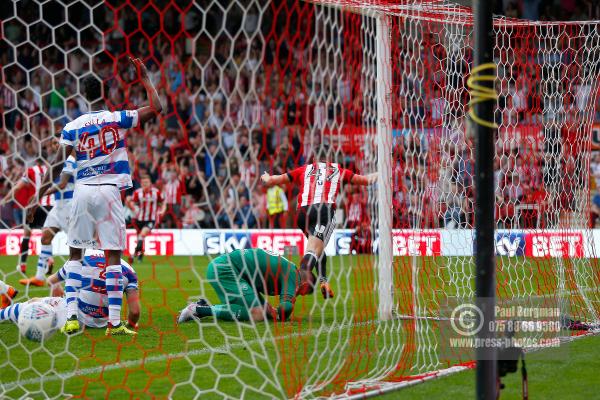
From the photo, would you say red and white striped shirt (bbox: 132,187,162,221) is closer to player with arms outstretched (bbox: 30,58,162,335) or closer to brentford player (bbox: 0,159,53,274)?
brentford player (bbox: 0,159,53,274)

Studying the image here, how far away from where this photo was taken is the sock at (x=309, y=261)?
8524 mm

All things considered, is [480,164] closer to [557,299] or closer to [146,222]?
[557,299]

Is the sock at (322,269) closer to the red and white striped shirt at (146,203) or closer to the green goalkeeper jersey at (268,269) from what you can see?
the green goalkeeper jersey at (268,269)

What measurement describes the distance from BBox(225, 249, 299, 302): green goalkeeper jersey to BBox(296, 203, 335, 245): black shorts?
0.66m

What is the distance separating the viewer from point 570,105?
31.7 ft

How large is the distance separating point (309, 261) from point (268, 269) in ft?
2.74

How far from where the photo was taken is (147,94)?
659 centimetres

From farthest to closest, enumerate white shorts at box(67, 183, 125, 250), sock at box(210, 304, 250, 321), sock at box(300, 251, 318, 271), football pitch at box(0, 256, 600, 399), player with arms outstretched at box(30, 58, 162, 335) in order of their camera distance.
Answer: sock at box(300, 251, 318, 271)
sock at box(210, 304, 250, 321)
white shorts at box(67, 183, 125, 250)
player with arms outstretched at box(30, 58, 162, 335)
football pitch at box(0, 256, 600, 399)

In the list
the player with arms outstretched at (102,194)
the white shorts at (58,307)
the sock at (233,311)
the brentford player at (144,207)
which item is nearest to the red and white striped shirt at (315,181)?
the sock at (233,311)

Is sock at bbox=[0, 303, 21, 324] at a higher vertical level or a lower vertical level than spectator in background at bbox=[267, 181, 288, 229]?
lower

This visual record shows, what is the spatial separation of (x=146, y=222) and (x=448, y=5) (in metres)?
10.7

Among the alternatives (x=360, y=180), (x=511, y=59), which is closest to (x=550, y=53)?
(x=511, y=59)

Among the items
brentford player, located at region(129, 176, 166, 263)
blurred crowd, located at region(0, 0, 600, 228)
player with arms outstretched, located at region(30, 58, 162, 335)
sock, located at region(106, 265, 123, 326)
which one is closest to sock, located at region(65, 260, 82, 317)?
player with arms outstretched, located at region(30, 58, 162, 335)

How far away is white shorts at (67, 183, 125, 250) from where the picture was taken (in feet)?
23.5
